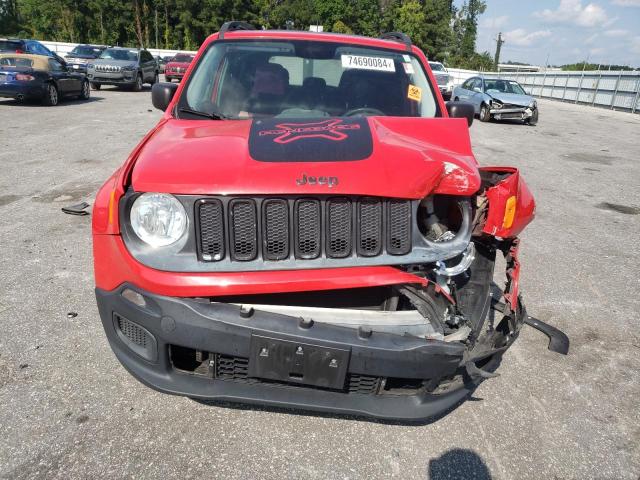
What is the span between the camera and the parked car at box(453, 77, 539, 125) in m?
17.0

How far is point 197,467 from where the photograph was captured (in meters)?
2.21

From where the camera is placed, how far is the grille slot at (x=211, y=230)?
2.05 metres

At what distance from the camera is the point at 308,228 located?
6.86ft

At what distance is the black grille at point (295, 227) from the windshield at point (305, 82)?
51.7 inches

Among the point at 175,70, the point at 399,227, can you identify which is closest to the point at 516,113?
the point at 399,227

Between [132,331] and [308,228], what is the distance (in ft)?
3.01

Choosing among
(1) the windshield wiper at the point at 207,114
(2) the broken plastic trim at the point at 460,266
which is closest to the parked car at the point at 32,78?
(1) the windshield wiper at the point at 207,114

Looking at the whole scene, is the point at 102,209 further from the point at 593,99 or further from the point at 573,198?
the point at 593,99

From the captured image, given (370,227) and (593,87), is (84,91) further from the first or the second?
(593,87)

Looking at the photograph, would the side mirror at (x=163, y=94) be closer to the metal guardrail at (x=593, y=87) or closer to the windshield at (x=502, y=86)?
the windshield at (x=502, y=86)

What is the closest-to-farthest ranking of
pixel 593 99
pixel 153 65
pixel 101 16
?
pixel 153 65, pixel 593 99, pixel 101 16

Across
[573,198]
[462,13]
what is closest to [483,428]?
[573,198]

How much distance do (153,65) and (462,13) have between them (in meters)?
70.6

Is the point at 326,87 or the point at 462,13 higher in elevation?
the point at 462,13
